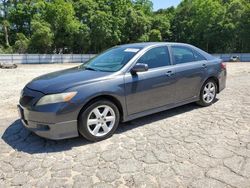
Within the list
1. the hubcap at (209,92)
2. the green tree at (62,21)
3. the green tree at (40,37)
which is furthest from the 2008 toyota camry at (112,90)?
the green tree at (62,21)

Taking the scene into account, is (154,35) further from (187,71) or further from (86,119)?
(86,119)

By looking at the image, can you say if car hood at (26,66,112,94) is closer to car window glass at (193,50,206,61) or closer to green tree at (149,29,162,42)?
car window glass at (193,50,206,61)

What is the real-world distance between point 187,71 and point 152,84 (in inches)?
39.4

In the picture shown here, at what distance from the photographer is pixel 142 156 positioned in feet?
11.1

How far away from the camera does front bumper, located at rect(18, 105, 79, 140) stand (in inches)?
136

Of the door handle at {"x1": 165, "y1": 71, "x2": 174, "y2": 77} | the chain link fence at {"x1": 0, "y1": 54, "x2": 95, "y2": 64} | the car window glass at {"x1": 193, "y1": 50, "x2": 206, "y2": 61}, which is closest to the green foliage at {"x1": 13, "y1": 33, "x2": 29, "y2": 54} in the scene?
the chain link fence at {"x1": 0, "y1": 54, "x2": 95, "y2": 64}

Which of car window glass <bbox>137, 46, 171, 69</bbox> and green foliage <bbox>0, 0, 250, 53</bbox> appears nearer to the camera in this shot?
car window glass <bbox>137, 46, 171, 69</bbox>

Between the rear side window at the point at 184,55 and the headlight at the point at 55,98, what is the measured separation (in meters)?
2.31

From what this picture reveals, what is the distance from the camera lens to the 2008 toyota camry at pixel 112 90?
11.5 ft

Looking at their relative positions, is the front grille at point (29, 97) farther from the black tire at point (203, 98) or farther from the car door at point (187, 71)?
the black tire at point (203, 98)

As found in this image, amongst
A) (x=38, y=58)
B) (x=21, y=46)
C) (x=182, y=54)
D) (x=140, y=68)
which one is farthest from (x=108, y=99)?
(x=21, y=46)

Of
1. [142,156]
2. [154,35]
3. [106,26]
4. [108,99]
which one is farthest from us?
[154,35]

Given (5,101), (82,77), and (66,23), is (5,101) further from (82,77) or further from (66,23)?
(66,23)

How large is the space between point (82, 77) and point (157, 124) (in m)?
1.65
